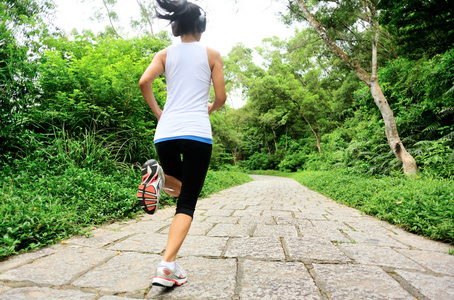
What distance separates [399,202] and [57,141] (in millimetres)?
5083

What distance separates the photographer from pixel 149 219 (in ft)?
10.4

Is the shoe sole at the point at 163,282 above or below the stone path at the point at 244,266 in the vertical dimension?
above

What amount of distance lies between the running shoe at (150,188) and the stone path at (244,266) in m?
0.46

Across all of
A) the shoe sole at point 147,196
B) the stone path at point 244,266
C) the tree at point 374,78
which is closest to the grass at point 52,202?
the stone path at point 244,266

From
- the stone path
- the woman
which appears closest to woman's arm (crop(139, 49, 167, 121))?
the woman

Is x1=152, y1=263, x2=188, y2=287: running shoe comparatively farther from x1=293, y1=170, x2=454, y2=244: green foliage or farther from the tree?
the tree

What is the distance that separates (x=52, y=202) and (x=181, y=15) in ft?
7.78

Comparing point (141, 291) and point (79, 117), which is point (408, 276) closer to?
point (141, 291)

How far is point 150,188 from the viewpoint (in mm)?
1411

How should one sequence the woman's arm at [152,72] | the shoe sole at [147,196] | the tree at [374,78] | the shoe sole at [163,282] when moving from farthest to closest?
the tree at [374,78] → the woman's arm at [152,72] → the shoe sole at [147,196] → the shoe sole at [163,282]

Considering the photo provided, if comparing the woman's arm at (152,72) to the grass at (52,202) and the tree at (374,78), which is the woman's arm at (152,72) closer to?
the grass at (52,202)

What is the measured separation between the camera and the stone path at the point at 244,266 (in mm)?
1350

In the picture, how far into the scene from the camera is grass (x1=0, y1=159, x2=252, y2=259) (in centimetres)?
194

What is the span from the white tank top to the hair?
12 centimetres
